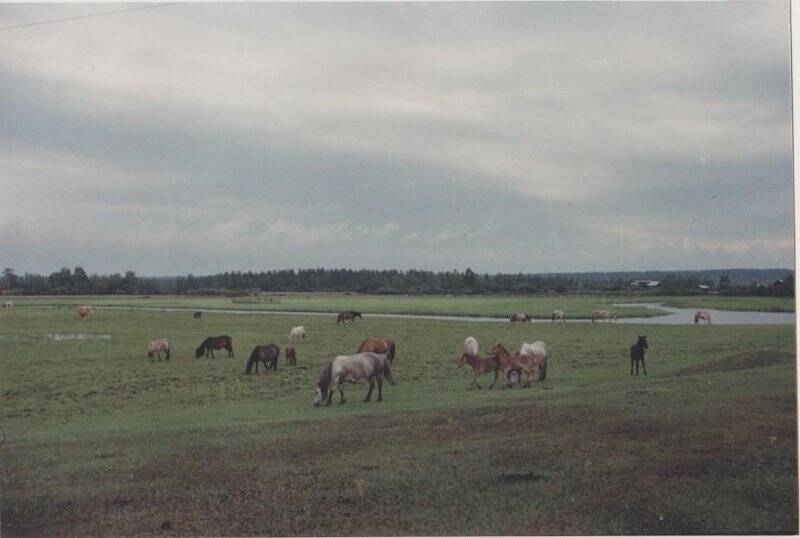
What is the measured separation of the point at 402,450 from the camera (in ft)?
41.1

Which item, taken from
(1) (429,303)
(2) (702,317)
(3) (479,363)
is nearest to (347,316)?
(1) (429,303)

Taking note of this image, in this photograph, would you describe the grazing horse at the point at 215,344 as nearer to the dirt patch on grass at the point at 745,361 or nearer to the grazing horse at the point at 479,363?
the grazing horse at the point at 479,363

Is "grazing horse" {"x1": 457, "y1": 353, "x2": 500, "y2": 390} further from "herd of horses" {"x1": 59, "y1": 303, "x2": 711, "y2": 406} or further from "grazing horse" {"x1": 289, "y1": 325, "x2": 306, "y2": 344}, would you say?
"grazing horse" {"x1": 289, "y1": 325, "x2": 306, "y2": 344}

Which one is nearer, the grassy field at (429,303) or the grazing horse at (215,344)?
the grazing horse at (215,344)

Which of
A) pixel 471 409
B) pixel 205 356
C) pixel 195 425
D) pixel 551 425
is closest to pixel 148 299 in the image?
pixel 205 356

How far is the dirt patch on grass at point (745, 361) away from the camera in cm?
1942

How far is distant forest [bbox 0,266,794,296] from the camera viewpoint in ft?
72.8

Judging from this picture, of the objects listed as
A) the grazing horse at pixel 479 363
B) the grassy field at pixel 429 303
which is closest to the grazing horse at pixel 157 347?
the grassy field at pixel 429 303

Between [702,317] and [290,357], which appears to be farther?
[702,317]

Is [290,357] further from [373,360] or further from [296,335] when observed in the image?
[373,360]

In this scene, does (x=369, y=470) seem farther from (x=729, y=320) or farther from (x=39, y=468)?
(x=729, y=320)

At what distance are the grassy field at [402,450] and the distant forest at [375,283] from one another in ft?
8.31

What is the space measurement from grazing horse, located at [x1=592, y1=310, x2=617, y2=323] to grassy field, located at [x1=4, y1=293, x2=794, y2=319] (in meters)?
0.29

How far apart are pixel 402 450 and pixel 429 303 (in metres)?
18.7
